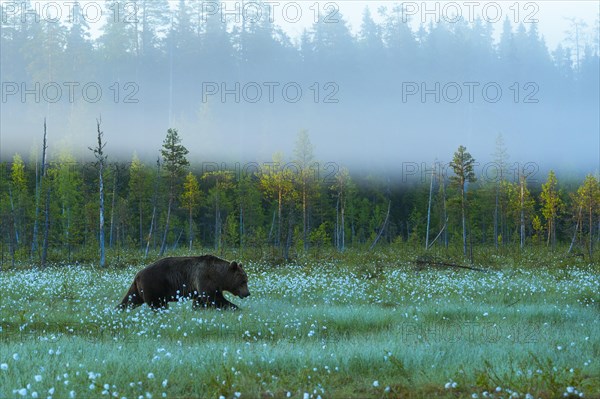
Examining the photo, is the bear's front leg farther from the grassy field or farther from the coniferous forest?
the coniferous forest

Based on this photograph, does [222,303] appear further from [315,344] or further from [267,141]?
[267,141]

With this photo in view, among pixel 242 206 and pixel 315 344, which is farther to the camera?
pixel 242 206

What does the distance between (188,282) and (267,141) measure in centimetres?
8739

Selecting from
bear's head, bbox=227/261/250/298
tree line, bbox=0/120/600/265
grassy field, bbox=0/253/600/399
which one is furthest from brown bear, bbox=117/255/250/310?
tree line, bbox=0/120/600/265

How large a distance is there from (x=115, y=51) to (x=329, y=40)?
169 ft

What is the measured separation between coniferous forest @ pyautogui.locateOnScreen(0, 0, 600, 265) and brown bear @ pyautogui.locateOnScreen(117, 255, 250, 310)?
21.8 metres

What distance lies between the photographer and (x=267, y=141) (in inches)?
4055

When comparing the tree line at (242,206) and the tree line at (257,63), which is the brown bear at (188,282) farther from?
the tree line at (257,63)

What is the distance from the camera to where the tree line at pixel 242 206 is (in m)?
48.1

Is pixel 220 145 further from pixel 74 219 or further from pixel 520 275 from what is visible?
pixel 520 275

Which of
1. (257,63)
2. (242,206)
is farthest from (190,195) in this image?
(257,63)

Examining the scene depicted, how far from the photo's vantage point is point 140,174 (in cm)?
6169

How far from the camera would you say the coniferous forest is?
2175 inches

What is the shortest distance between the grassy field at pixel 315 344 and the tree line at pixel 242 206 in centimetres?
1902
